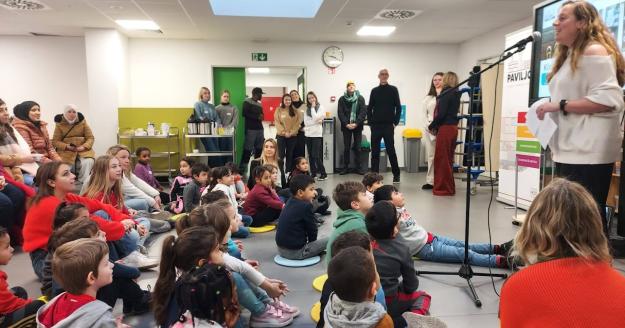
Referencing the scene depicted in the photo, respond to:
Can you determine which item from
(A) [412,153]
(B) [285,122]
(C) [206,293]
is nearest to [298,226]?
(C) [206,293]

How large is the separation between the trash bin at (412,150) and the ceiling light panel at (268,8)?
335cm

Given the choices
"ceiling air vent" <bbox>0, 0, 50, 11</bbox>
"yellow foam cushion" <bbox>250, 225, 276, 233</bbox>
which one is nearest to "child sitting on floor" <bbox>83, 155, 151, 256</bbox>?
"yellow foam cushion" <bbox>250, 225, 276, 233</bbox>

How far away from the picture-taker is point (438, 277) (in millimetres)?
2738

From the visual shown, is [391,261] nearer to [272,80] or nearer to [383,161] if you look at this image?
[383,161]

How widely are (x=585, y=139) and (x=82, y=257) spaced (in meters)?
2.48

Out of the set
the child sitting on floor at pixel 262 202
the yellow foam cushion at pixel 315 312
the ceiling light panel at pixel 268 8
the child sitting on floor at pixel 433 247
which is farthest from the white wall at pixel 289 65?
the yellow foam cushion at pixel 315 312

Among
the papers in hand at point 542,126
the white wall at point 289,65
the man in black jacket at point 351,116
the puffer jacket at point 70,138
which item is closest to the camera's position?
the papers in hand at point 542,126

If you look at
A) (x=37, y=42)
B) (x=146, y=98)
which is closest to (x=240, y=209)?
(x=146, y=98)

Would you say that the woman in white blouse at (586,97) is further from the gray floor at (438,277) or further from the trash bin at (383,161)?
the trash bin at (383,161)

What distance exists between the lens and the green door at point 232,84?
859cm

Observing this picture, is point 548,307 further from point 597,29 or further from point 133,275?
point 133,275

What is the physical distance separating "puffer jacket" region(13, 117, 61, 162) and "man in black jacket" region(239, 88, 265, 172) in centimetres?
337

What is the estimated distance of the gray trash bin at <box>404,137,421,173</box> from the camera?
845 cm

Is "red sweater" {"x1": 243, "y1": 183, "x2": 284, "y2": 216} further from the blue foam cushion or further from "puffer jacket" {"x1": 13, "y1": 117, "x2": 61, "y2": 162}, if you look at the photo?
"puffer jacket" {"x1": 13, "y1": 117, "x2": 61, "y2": 162}
